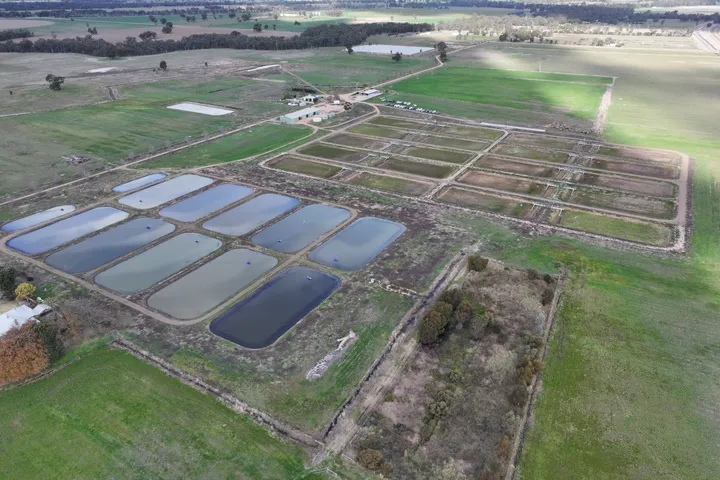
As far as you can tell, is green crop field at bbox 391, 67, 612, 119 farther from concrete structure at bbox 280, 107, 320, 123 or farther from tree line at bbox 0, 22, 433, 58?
tree line at bbox 0, 22, 433, 58

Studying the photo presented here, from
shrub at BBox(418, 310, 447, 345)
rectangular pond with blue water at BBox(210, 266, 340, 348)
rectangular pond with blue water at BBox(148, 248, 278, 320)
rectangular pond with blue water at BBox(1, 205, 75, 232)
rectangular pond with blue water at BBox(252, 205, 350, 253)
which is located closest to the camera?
shrub at BBox(418, 310, 447, 345)

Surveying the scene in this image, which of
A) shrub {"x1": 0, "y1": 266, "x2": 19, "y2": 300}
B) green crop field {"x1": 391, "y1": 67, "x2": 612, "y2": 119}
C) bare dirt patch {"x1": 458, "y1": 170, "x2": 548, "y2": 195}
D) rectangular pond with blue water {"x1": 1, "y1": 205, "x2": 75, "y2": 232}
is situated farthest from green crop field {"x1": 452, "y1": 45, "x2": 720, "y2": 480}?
rectangular pond with blue water {"x1": 1, "y1": 205, "x2": 75, "y2": 232}

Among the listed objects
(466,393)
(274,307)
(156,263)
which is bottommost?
(466,393)

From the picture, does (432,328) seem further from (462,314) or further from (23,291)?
(23,291)

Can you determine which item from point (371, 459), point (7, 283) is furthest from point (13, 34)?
point (371, 459)

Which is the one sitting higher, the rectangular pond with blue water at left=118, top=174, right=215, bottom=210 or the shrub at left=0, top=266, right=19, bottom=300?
the rectangular pond with blue water at left=118, top=174, right=215, bottom=210

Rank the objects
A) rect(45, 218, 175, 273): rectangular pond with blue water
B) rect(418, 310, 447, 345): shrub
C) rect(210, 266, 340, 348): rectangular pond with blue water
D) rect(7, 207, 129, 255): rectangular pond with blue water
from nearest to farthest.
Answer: rect(418, 310, 447, 345): shrub → rect(210, 266, 340, 348): rectangular pond with blue water → rect(45, 218, 175, 273): rectangular pond with blue water → rect(7, 207, 129, 255): rectangular pond with blue water

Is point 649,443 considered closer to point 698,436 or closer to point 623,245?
point 698,436

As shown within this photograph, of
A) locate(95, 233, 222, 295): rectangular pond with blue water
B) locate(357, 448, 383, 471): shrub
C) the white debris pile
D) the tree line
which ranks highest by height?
the tree line
